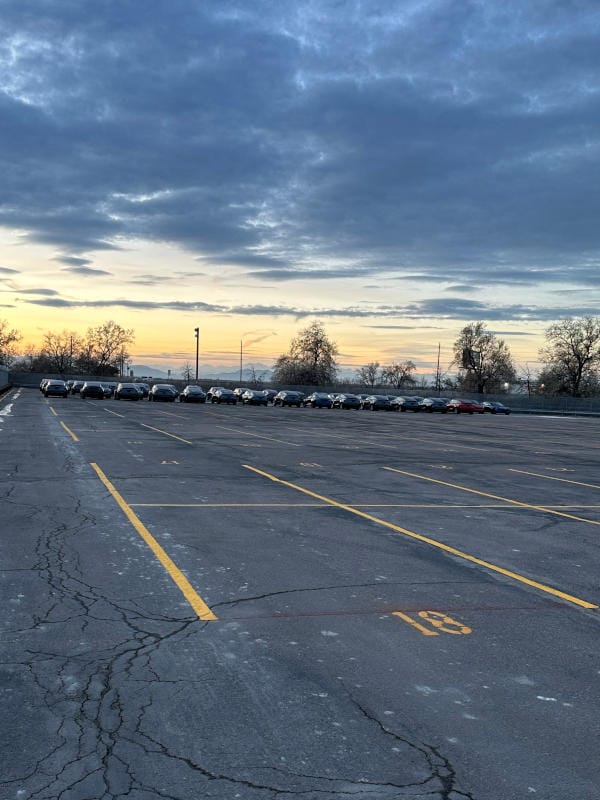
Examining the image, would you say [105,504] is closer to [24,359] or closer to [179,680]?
[179,680]

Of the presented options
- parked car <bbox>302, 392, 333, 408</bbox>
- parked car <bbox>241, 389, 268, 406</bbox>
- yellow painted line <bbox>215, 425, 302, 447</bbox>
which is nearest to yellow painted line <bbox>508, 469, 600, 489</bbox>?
yellow painted line <bbox>215, 425, 302, 447</bbox>

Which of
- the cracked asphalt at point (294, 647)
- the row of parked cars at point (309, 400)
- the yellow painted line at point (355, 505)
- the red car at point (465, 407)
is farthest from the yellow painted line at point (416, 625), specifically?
the red car at point (465, 407)

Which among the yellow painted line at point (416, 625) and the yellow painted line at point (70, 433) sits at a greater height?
the yellow painted line at point (70, 433)

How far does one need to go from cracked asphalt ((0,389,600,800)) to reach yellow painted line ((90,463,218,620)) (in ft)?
0.10

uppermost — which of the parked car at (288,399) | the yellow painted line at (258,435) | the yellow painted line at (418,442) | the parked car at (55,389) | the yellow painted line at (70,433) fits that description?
the parked car at (55,389)

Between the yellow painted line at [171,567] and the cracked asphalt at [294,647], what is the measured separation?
3 centimetres

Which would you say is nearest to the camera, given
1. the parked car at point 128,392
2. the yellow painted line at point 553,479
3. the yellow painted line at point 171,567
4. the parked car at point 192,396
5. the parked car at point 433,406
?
the yellow painted line at point 171,567

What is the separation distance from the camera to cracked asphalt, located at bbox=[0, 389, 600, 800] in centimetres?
356

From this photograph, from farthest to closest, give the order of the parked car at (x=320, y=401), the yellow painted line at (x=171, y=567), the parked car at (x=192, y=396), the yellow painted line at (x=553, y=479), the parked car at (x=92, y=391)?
1. the parked car at (x=320, y=401)
2. the parked car at (x=192, y=396)
3. the parked car at (x=92, y=391)
4. the yellow painted line at (x=553, y=479)
5. the yellow painted line at (x=171, y=567)

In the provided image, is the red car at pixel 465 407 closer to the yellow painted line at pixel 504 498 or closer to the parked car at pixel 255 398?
the parked car at pixel 255 398

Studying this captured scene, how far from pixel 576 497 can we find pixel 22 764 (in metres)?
11.8

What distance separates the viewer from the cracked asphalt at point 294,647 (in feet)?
11.7

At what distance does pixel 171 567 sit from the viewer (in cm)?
720

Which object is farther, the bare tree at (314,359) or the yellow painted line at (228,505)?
the bare tree at (314,359)
